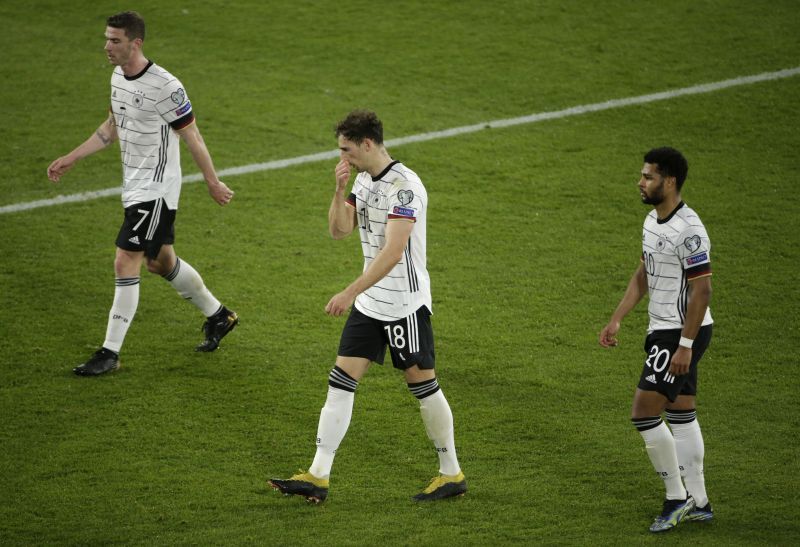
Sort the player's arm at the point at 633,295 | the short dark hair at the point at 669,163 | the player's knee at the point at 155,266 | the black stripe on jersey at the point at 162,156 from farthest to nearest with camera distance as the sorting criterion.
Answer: the player's knee at the point at 155,266
the black stripe on jersey at the point at 162,156
the player's arm at the point at 633,295
the short dark hair at the point at 669,163

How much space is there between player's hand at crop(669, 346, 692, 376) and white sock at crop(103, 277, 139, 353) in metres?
3.86

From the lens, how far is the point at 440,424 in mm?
5730

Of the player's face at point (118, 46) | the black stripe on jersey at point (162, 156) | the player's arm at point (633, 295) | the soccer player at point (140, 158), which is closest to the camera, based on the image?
the player's arm at point (633, 295)

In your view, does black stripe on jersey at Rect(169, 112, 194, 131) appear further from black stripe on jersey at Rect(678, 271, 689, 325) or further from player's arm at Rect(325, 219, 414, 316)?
black stripe on jersey at Rect(678, 271, 689, 325)

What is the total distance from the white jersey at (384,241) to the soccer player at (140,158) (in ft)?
5.96

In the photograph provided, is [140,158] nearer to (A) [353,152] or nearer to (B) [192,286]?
(B) [192,286]

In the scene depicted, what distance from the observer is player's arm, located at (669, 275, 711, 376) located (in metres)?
5.25

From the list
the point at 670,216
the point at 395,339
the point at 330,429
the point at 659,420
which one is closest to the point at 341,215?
the point at 395,339

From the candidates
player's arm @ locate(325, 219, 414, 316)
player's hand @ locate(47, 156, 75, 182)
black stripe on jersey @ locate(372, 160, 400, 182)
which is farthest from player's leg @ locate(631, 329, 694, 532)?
player's hand @ locate(47, 156, 75, 182)

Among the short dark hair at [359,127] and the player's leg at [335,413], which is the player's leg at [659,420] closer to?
the player's leg at [335,413]

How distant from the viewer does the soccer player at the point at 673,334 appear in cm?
532

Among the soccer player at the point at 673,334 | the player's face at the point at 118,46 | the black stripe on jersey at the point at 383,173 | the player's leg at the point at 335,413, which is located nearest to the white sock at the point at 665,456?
the soccer player at the point at 673,334

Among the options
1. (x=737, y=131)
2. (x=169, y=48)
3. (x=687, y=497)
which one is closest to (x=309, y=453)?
(x=687, y=497)

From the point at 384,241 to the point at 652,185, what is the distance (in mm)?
1426
